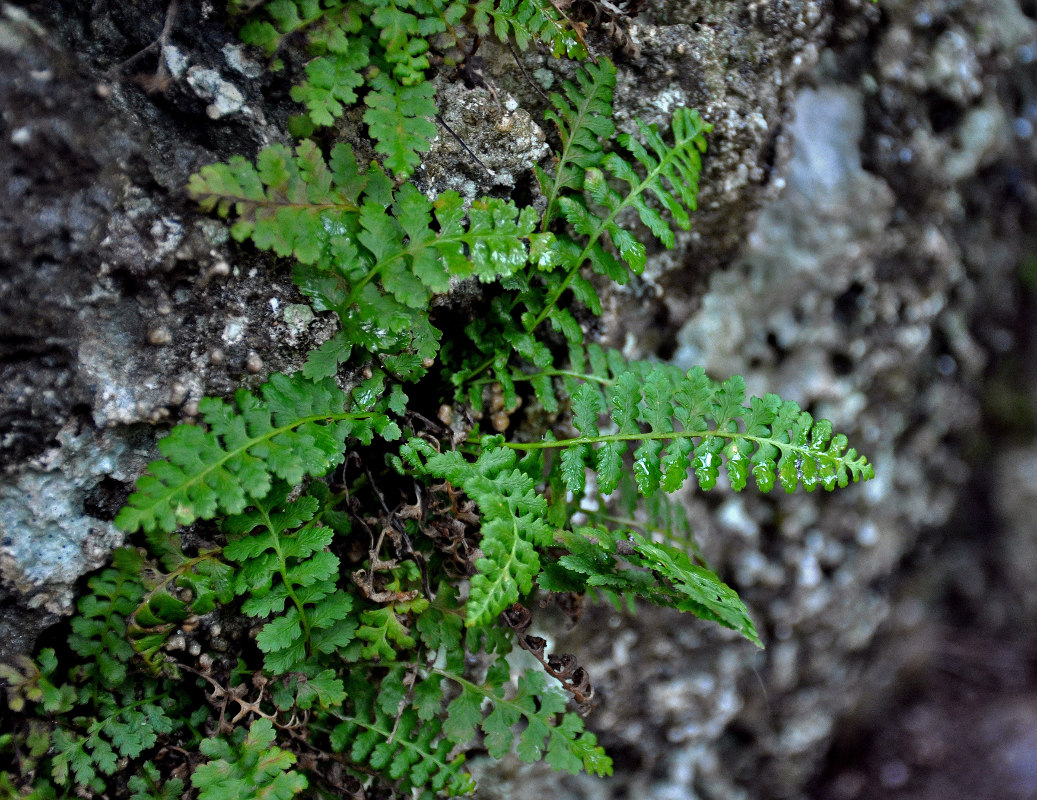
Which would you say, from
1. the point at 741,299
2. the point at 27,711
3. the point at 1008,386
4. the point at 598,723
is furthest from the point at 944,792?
the point at 27,711

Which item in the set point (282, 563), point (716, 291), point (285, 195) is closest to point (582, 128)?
point (285, 195)

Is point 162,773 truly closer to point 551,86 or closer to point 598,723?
point 598,723

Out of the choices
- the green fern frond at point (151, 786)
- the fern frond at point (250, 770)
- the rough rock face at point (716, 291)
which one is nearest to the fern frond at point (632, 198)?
the rough rock face at point (716, 291)

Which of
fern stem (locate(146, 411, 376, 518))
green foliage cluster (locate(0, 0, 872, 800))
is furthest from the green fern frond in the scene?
fern stem (locate(146, 411, 376, 518))

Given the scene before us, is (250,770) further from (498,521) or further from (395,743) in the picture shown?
(498,521)

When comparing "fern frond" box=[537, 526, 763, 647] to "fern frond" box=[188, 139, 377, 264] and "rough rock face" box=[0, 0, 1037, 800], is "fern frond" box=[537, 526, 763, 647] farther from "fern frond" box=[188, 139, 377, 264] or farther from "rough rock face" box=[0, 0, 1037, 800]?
"fern frond" box=[188, 139, 377, 264]
